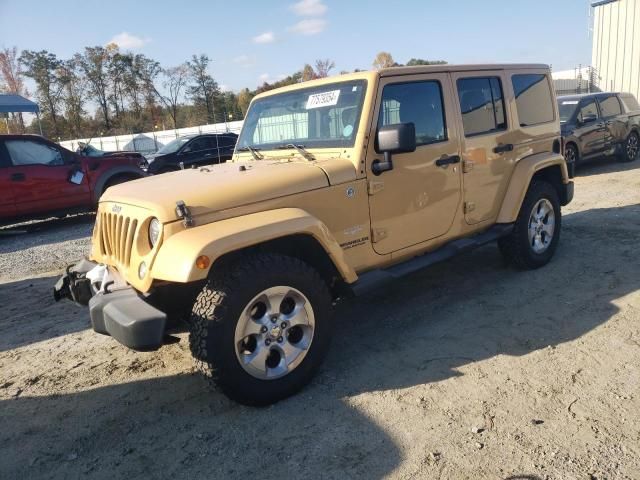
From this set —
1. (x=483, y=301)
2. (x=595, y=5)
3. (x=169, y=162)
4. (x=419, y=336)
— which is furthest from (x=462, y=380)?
(x=595, y=5)

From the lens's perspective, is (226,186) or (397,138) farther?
(397,138)

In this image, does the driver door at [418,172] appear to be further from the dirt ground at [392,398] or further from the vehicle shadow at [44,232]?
the vehicle shadow at [44,232]

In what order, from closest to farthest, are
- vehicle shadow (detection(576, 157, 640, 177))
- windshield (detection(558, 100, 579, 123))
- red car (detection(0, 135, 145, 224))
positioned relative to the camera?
1. red car (detection(0, 135, 145, 224))
2. windshield (detection(558, 100, 579, 123))
3. vehicle shadow (detection(576, 157, 640, 177))

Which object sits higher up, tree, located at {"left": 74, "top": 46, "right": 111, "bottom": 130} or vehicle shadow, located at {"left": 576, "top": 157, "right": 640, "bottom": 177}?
tree, located at {"left": 74, "top": 46, "right": 111, "bottom": 130}

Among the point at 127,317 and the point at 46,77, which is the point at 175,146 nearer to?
the point at 127,317

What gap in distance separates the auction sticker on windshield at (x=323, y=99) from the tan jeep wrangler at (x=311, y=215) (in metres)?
0.01

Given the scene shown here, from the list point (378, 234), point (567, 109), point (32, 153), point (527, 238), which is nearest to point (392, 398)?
point (378, 234)

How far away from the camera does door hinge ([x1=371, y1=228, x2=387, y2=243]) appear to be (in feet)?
12.2

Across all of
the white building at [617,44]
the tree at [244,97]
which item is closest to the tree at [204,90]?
the tree at [244,97]

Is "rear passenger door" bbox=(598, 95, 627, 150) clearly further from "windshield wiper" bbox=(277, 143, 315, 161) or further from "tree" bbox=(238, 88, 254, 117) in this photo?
"tree" bbox=(238, 88, 254, 117)

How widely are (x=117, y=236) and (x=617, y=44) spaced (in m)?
22.8

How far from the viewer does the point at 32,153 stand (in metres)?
9.35

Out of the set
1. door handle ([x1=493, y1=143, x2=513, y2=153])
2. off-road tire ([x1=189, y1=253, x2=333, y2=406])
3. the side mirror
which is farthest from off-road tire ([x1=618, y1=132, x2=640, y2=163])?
off-road tire ([x1=189, y1=253, x2=333, y2=406])

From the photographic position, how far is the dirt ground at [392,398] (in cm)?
256
